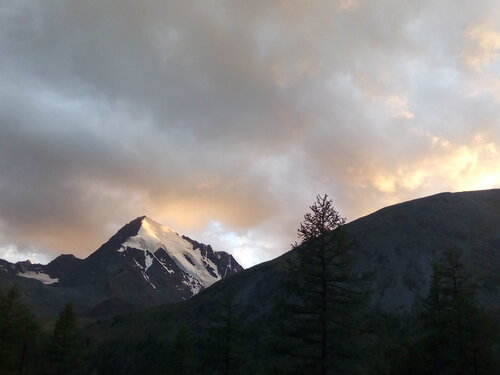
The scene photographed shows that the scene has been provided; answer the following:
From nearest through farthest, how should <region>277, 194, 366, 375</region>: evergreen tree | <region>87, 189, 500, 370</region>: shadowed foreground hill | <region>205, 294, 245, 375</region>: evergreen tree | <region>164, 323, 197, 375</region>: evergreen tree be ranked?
<region>277, 194, 366, 375</region>: evergreen tree → <region>205, 294, 245, 375</region>: evergreen tree → <region>164, 323, 197, 375</region>: evergreen tree → <region>87, 189, 500, 370</region>: shadowed foreground hill

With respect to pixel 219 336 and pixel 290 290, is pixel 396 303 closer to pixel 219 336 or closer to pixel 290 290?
pixel 219 336

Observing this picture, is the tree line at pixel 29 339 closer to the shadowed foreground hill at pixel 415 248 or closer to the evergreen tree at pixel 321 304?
the evergreen tree at pixel 321 304

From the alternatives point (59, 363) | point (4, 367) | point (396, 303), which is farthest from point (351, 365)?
point (396, 303)

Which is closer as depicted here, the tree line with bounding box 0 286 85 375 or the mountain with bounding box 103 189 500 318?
the tree line with bounding box 0 286 85 375

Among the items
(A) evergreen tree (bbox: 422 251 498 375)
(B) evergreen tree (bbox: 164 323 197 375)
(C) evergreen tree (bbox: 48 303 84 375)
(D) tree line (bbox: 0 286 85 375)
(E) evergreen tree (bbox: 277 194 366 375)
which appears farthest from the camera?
(B) evergreen tree (bbox: 164 323 197 375)

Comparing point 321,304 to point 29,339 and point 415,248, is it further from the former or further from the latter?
point 415,248

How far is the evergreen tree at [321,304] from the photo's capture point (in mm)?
22375

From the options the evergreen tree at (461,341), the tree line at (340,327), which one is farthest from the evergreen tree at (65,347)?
the evergreen tree at (461,341)

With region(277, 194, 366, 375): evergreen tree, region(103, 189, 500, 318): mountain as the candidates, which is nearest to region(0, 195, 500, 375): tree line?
region(277, 194, 366, 375): evergreen tree

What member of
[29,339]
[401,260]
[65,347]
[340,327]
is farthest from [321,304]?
[401,260]

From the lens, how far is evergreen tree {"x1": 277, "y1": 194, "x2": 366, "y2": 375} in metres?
22.4

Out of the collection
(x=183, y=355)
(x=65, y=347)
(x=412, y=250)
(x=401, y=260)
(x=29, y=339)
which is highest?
(x=412, y=250)

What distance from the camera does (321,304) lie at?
2309 cm

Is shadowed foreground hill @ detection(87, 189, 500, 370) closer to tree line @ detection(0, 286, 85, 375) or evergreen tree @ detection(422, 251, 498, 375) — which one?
tree line @ detection(0, 286, 85, 375)
